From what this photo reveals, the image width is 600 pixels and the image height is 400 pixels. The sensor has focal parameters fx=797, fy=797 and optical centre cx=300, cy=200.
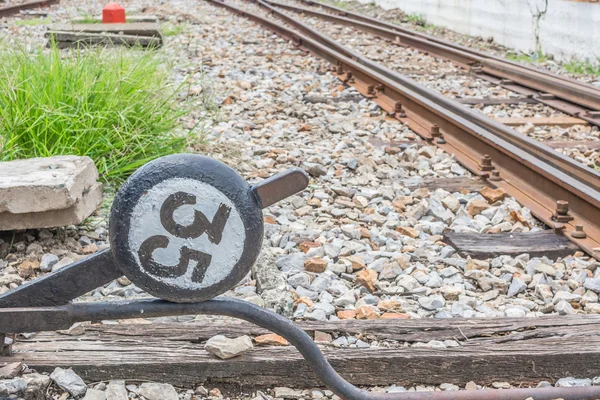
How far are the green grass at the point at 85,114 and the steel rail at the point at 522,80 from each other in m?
3.14

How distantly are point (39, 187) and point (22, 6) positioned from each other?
1184 cm

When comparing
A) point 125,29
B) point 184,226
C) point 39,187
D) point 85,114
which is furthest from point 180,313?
point 125,29

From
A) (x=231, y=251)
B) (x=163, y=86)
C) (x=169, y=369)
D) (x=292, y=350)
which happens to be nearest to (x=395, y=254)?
(x=292, y=350)

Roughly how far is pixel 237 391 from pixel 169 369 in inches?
7.2

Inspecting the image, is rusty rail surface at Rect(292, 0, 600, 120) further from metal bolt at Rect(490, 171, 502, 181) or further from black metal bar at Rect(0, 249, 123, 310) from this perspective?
black metal bar at Rect(0, 249, 123, 310)

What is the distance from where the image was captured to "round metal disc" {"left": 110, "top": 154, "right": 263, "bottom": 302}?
1475 mm

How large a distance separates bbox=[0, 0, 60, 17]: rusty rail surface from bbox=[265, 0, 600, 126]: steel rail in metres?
6.38

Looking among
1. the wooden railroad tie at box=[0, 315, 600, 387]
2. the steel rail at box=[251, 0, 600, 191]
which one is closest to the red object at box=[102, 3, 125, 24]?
Result: the steel rail at box=[251, 0, 600, 191]

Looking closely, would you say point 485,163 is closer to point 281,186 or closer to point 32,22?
point 281,186

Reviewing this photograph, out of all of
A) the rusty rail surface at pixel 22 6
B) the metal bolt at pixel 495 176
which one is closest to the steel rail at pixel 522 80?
the metal bolt at pixel 495 176

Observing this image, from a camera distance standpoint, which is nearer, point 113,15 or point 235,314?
point 235,314

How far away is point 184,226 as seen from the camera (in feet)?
4.85

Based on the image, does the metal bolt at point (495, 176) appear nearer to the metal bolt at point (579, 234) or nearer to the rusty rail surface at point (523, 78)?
the metal bolt at point (579, 234)

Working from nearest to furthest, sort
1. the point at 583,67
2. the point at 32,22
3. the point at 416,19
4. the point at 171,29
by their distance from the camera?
1. the point at 583,67
2. the point at 171,29
3. the point at 32,22
4. the point at 416,19
